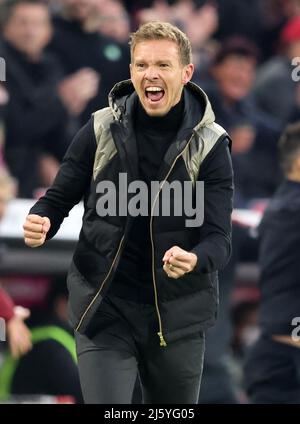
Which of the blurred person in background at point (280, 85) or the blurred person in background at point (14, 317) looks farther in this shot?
the blurred person in background at point (280, 85)

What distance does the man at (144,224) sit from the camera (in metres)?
4.97

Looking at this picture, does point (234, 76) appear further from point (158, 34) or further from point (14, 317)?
point (158, 34)

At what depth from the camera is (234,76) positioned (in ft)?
32.2

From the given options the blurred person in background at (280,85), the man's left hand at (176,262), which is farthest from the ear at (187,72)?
the blurred person in background at (280,85)

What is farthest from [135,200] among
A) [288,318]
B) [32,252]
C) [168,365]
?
[32,252]

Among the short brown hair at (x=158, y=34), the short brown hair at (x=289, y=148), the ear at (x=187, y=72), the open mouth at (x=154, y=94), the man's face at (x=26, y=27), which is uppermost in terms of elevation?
the man's face at (x=26, y=27)

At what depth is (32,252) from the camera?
26.4 feet

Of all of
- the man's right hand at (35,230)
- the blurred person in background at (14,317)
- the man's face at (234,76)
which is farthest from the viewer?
the man's face at (234,76)

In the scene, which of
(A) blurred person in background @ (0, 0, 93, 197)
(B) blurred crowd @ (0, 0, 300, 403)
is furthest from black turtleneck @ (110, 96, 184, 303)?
(A) blurred person in background @ (0, 0, 93, 197)

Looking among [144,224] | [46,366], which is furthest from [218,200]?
[46,366]

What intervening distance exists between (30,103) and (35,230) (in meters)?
3.98

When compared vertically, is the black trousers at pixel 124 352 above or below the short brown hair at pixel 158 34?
below

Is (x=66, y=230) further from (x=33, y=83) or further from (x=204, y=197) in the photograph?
(x=204, y=197)

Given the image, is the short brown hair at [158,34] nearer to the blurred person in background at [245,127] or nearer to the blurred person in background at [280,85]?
the blurred person in background at [245,127]
